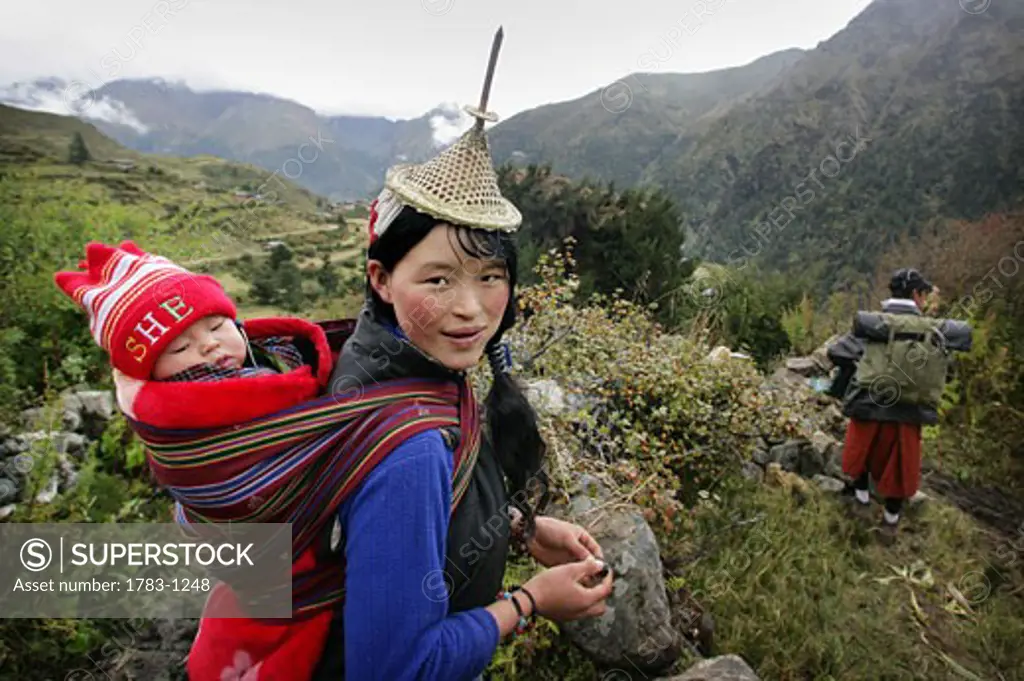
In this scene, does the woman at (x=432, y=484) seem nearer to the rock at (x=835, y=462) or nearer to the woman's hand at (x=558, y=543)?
the woman's hand at (x=558, y=543)

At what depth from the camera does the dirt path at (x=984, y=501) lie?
4707 mm

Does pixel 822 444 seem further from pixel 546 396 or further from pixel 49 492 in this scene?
pixel 49 492

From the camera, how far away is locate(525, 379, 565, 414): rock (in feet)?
12.1

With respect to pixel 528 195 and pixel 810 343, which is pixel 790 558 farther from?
pixel 528 195

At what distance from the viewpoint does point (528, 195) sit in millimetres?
11273

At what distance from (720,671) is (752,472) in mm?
2590

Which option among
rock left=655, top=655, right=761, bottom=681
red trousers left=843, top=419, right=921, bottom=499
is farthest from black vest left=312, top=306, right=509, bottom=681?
red trousers left=843, top=419, right=921, bottom=499

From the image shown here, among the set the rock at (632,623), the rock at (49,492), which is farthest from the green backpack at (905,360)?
the rock at (49,492)

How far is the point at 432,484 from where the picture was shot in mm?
919

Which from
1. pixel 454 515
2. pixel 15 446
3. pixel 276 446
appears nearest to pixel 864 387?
pixel 454 515

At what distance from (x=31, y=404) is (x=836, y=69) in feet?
226

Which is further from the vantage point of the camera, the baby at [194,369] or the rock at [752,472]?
the rock at [752,472]

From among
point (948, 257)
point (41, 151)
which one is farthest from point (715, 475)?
point (41, 151)

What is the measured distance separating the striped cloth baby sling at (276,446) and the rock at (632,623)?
176cm
